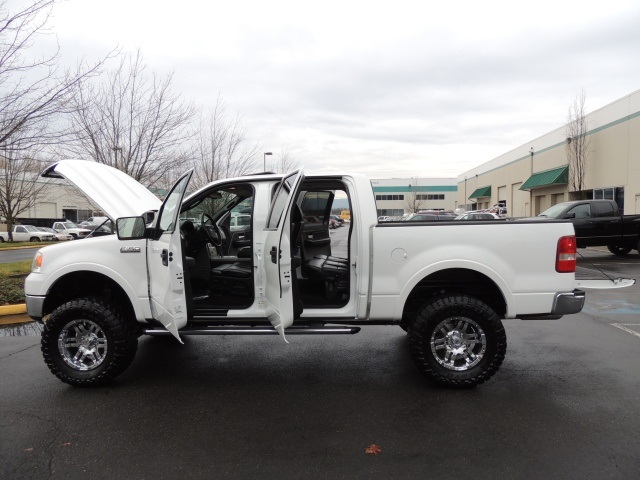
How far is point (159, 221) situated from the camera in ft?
14.3

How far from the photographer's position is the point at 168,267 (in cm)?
425

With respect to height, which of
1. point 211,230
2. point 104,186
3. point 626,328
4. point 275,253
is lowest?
point 626,328

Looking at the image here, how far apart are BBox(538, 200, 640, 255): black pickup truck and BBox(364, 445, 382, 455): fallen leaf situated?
13.4m

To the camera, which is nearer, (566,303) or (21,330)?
(566,303)

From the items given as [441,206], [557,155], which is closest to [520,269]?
[557,155]

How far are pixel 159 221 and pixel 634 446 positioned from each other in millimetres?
4174

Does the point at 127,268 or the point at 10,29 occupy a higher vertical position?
the point at 10,29

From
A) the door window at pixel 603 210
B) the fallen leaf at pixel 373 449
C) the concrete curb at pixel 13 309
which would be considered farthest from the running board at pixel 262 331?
the door window at pixel 603 210

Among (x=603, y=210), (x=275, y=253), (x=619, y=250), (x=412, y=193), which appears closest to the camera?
(x=275, y=253)

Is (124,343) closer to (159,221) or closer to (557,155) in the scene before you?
(159,221)

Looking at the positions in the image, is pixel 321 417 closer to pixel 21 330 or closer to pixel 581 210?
pixel 21 330

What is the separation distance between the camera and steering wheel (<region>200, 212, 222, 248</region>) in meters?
5.35

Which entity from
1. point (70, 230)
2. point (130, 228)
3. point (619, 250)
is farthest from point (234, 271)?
point (70, 230)

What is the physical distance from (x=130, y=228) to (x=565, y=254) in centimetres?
404
